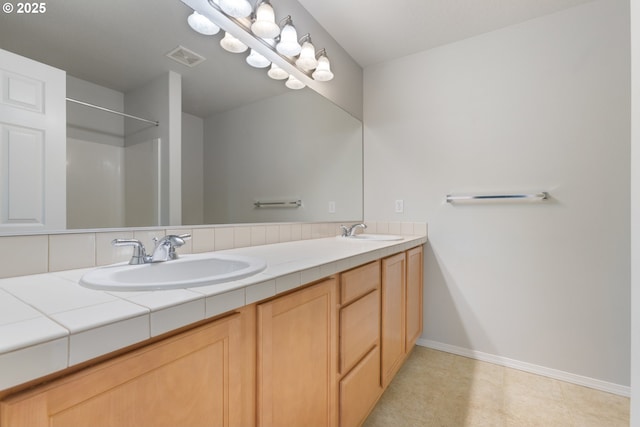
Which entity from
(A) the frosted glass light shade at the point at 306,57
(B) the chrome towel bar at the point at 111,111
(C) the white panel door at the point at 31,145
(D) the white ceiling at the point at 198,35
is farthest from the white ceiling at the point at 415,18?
(C) the white panel door at the point at 31,145

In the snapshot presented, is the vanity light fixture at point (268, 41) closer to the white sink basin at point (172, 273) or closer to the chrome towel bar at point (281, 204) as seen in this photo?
the chrome towel bar at point (281, 204)

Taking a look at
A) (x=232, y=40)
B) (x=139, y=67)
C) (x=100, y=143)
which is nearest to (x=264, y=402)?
(x=100, y=143)

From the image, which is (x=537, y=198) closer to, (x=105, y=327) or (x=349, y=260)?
(x=349, y=260)

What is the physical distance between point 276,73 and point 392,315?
4.84 feet

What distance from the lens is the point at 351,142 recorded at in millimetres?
2268

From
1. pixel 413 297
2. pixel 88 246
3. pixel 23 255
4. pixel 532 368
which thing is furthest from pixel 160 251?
pixel 532 368

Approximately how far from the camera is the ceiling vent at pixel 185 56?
3.65 ft

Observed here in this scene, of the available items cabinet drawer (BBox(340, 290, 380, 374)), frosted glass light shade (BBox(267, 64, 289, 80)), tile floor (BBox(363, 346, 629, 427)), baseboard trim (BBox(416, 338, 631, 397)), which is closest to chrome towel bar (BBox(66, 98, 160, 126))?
frosted glass light shade (BBox(267, 64, 289, 80))

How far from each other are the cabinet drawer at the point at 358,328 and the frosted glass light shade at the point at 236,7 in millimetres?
1338

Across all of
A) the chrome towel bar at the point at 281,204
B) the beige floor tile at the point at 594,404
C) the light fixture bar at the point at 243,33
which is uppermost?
the light fixture bar at the point at 243,33

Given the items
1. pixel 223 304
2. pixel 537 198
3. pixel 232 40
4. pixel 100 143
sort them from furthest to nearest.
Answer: pixel 537 198
pixel 232 40
pixel 100 143
pixel 223 304

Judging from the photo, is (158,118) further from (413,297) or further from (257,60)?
(413,297)

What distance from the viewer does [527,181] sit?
68.3 inches

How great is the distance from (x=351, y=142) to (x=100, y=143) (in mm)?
1700
